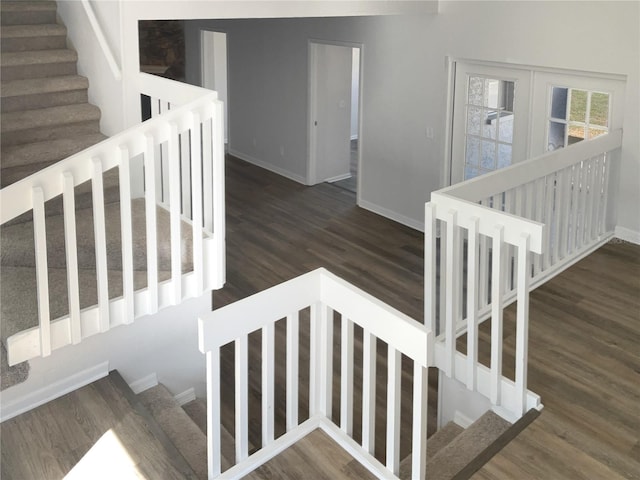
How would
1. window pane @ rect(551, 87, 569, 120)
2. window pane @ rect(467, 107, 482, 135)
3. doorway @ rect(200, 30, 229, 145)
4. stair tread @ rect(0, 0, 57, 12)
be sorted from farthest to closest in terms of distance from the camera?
doorway @ rect(200, 30, 229, 145) < window pane @ rect(467, 107, 482, 135) < window pane @ rect(551, 87, 569, 120) < stair tread @ rect(0, 0, 57, 12)

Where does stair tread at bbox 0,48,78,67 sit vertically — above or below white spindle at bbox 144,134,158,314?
above

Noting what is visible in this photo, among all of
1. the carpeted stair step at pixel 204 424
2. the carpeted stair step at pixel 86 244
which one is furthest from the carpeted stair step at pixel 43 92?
the carpeted stair step at pixel 204 424

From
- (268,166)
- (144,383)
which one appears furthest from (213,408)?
(268,166)

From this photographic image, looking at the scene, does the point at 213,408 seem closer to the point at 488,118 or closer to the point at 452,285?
the point at 452,285

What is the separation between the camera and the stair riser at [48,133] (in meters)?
4.43

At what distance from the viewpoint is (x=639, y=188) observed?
5.20 metres

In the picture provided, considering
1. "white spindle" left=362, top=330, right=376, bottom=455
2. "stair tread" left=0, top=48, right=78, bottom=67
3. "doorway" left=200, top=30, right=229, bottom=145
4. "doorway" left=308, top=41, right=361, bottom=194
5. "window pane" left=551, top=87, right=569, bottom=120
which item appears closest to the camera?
"white spindle" left=362, top=330, right=376, bottom=455

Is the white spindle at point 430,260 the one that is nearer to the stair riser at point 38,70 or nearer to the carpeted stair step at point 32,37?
the stair riser at point 38,70

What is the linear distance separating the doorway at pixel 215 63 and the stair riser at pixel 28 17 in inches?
191

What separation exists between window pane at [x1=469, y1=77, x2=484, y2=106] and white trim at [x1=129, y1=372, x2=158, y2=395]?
3968mm

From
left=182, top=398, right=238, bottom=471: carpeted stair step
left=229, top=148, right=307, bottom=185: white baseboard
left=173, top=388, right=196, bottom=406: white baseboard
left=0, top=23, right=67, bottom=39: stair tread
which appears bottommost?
left=182, top=398, right=238, bottom=471: carpeted stair step

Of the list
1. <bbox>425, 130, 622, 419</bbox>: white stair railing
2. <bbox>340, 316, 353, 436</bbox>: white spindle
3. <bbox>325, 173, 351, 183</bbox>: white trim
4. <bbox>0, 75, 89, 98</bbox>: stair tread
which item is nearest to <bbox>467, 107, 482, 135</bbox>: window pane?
<bbox>425, 130, 622, 419</bbox>: white stair railing

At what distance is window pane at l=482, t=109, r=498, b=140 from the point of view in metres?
6.18

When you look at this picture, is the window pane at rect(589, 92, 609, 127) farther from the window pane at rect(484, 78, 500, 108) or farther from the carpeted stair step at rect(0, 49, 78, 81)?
the carpeted stair step at rect(0, 49, 78, 81)
